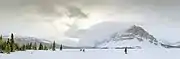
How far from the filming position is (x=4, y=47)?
262ft

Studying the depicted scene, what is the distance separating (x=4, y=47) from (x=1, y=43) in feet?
8.73

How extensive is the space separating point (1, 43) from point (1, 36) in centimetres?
479

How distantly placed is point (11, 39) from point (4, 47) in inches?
179

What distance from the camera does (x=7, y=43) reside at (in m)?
82.2

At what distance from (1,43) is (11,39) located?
6807 millimetres

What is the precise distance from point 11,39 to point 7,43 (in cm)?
214

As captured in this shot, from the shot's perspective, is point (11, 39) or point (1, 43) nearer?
point (1, 43)

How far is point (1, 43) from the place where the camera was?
7738cm

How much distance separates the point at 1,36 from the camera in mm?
81875

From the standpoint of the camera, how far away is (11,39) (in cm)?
8412

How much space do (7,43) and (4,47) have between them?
7.97 feet
